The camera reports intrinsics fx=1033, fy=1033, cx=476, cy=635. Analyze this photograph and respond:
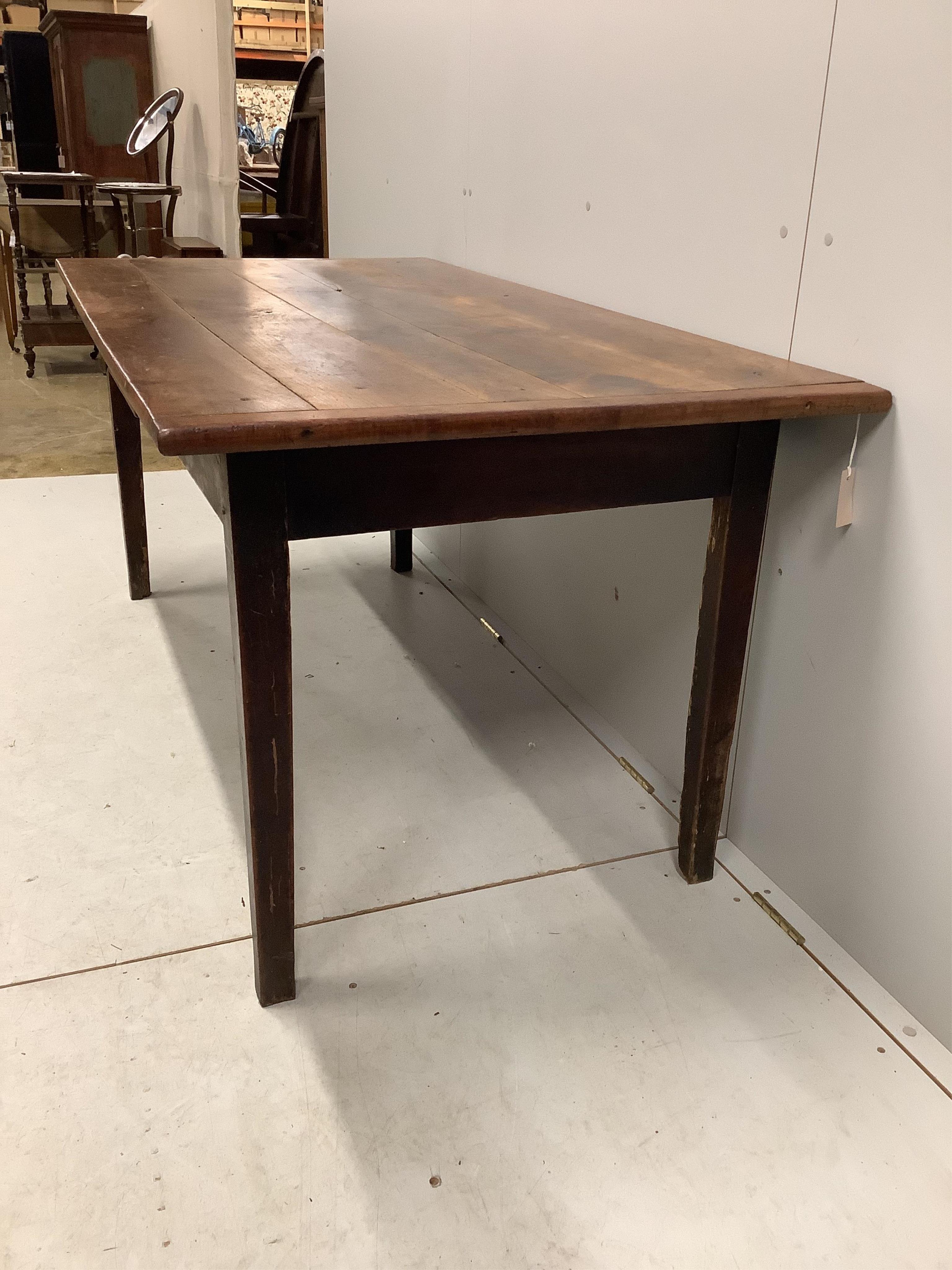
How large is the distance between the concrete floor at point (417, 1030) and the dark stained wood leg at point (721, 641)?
94 millimetres

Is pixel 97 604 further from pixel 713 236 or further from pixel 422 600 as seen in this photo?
pixel 713 236

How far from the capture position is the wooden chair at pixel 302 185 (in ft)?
14.8

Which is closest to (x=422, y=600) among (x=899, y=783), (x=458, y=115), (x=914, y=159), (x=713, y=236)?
(x=458, y=115)

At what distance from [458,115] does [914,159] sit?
1.26 metres

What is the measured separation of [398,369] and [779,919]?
0.82 metres

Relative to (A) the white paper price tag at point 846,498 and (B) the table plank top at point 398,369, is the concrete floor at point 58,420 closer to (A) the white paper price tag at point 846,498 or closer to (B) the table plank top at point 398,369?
(B) the table plank top at point 398,369

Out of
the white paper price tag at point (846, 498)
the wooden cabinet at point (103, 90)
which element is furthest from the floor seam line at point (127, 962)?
the wooden cabinet at point (103, 90)

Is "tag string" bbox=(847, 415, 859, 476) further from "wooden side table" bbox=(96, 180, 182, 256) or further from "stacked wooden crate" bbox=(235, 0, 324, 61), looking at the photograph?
"stacked wooden crate" bbox=(235, 0, 324, 61)

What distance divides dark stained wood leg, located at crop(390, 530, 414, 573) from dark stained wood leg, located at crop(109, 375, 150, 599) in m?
0.54

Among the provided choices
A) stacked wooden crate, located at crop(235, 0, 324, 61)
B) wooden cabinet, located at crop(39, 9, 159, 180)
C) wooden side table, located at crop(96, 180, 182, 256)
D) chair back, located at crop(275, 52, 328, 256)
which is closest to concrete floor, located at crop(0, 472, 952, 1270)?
wooden side table, located at crop(96, 180, 182, 256)

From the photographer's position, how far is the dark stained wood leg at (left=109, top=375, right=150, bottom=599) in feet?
6.79

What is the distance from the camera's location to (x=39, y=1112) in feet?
3.30

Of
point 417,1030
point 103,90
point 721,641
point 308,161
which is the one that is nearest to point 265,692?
point 417,1030

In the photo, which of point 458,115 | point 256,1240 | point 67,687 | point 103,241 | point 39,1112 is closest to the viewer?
point 256,1240
